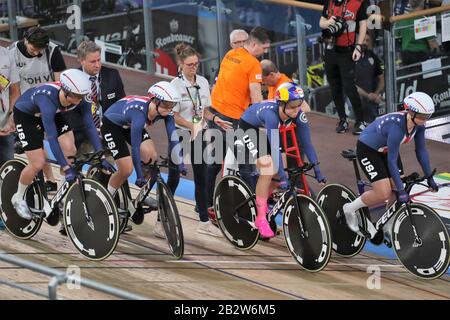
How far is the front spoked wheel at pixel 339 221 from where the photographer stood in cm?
926

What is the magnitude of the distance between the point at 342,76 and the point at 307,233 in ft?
11.7

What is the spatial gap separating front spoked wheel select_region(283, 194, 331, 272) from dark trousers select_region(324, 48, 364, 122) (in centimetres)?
339

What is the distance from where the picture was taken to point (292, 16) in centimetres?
1295

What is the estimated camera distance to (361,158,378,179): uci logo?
29.2ft

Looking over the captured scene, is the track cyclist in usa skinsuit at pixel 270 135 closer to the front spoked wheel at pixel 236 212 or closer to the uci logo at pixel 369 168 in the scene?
the front spoked wheel at pixel 236 212

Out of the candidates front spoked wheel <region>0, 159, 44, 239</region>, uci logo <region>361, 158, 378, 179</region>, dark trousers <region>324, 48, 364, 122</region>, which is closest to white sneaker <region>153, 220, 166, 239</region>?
front spoked wheel <region>0, 159, 44, 239</region>

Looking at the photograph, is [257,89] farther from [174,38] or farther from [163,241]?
[174,38]

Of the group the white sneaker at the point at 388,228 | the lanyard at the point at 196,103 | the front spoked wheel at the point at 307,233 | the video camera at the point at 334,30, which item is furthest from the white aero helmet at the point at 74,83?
the video camera at the point at 334,30

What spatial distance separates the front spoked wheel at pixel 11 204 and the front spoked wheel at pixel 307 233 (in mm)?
1981

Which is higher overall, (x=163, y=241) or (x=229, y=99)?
(x=229, y=99)

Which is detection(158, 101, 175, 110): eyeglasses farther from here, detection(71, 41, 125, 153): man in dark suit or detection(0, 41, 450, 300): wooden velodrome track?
detection(71, 41, 125, 153): man in dark suit

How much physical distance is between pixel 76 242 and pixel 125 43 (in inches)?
248

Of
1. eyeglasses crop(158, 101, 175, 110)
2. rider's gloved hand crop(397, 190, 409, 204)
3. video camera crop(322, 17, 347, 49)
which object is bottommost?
rider's gloved hand crop(397, 190, 409, 204)

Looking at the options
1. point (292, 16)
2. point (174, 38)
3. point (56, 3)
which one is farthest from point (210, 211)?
point (56, 3)
